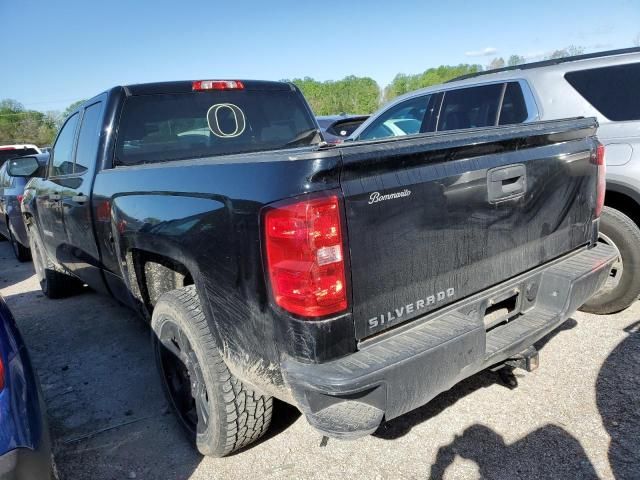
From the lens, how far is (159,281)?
299 centimetres

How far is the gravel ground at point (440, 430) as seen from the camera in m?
2.34

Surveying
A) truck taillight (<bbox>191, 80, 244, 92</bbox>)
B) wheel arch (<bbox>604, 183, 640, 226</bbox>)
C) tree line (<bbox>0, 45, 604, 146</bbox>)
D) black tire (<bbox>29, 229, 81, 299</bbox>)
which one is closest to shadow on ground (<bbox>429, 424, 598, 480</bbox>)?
wheel arch (<bbox>604, 183, 640, 226</bbox>)

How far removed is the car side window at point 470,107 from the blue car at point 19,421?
394cm

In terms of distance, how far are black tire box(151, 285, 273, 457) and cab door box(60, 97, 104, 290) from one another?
1.24 meters

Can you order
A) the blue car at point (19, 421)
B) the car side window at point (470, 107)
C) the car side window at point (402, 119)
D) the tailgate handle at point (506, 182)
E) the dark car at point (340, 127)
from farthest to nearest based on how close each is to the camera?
the dark car at point (340, 127)
the car side window at point (402, 119)
the car side window at point (470, 107)
the tailgate handle at point (506, 182)
the blue car at point (19, 421)

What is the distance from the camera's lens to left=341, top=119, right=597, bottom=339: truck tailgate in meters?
1.79

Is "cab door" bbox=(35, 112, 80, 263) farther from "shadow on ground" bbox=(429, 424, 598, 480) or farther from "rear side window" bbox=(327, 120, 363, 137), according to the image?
"rear side window" bbox=(327, 120, 363, 137)

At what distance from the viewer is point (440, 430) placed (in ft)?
8.52

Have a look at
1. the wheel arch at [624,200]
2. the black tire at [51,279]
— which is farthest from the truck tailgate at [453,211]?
the black tire at [51,279]

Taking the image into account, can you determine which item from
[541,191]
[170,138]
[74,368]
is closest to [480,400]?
[541,191]

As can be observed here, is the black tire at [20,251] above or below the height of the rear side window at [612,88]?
below

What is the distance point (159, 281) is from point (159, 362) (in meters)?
0.50

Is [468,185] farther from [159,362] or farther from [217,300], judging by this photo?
[159,362]

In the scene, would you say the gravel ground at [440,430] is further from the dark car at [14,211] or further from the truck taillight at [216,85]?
the dark car at [14,211]
